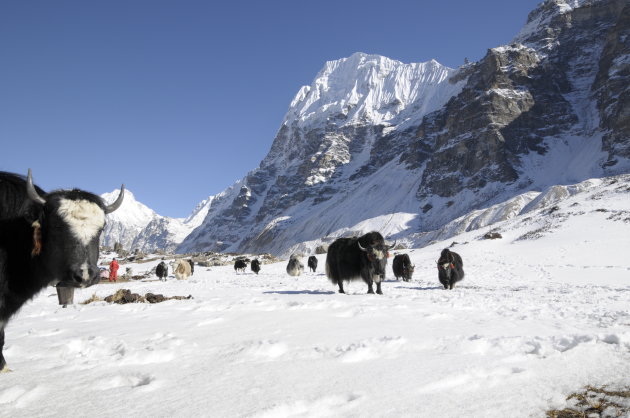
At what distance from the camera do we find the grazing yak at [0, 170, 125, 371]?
135 inches

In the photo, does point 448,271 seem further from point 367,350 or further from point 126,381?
point 126,381

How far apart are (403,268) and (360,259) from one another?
24.0ft

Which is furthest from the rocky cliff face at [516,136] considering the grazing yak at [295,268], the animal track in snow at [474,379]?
the animal track in snow at [474,379]

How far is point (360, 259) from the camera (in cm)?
1159

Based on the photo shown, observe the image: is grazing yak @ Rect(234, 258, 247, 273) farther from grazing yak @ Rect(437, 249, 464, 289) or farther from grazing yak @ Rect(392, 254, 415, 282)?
grazing yak @ Rect(437, 249, 464, 289)

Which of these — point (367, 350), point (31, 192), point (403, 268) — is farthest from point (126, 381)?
point (403, 268)

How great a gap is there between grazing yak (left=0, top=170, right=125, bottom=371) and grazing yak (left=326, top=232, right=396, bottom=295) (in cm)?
812

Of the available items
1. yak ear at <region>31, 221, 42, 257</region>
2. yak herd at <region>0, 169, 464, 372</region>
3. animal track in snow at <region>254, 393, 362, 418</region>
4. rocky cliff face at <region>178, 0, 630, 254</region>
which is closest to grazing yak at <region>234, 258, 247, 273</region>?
yak herd at <region>0, 169, 464, 372</region>

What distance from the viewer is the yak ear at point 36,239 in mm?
3500

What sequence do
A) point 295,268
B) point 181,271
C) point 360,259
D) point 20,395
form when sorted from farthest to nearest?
point 181,271 → point 295,268 → point 360,259 → point 20,395

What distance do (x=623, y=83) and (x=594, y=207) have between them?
113 metres

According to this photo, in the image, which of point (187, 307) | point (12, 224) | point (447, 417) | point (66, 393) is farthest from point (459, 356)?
point (187, 307)

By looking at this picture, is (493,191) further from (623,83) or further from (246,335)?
(246,335)

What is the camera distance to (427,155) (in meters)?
169
